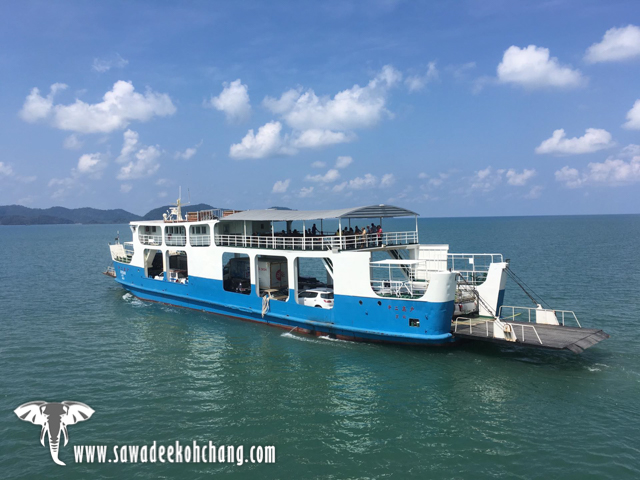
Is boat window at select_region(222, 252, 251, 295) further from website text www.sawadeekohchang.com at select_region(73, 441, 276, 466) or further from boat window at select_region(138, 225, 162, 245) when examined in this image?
website text www.sawadeekohchang.com at select_region(73, 441, 276, 466)

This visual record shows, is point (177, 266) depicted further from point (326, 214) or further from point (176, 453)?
point (176, 453)

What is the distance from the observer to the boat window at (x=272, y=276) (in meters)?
26.5

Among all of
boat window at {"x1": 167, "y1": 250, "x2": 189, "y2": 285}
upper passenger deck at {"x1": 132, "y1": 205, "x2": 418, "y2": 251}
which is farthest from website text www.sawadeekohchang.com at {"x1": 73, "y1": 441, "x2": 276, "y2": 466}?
boat window at {"x1": 167, "y1": 250, "x2": 189, "y2": 285}

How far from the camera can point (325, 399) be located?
15.6 metres

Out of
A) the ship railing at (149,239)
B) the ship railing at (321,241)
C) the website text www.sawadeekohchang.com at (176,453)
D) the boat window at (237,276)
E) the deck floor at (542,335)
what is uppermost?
the ship railing at (149,239)

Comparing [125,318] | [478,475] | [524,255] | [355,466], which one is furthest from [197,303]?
[524,255]

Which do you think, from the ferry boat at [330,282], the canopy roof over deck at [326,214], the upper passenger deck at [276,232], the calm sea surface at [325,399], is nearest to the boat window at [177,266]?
the ferry boat at [330,282]

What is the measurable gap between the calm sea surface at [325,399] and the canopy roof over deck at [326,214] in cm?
660

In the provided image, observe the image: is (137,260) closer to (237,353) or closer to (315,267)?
(237,353)

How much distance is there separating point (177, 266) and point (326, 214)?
53.6 ft

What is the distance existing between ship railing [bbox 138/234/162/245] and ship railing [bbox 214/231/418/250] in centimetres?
690

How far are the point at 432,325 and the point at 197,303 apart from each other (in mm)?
16482

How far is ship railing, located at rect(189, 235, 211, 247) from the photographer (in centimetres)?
2844

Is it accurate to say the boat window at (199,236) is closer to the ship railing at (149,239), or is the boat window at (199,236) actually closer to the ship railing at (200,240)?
the ship railing at (200,240)
